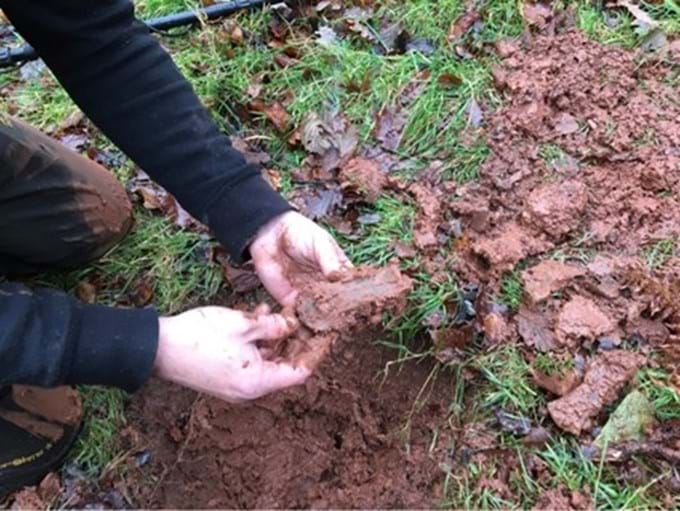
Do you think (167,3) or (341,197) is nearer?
(341,197)

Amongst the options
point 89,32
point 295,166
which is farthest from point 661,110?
point 89,32

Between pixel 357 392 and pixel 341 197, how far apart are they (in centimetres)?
67

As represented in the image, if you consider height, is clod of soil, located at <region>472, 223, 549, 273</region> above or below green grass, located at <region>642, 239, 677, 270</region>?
above

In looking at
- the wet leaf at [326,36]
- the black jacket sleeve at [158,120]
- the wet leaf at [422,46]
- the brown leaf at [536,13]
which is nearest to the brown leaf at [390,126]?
the wet leaf at [422,46]

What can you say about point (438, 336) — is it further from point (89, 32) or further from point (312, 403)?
point (89, 32)

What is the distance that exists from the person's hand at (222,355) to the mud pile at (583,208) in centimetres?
69

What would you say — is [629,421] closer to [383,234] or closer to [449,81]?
[383,234]

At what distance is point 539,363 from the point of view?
1936 millimetres

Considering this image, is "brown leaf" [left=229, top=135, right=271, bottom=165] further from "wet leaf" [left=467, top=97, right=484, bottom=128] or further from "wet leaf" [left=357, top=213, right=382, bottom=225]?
"wet leaf" [left=467, top=97, right=484, bottom=128]

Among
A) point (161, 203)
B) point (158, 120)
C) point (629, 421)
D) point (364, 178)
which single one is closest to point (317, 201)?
point (364, 178)

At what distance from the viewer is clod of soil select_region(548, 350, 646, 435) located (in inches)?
72.0

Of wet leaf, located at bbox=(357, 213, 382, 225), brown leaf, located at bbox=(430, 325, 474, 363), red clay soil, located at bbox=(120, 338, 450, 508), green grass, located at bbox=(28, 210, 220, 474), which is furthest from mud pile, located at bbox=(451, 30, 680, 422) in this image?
green grass, located at bbox=(28, 210, 220, 474)

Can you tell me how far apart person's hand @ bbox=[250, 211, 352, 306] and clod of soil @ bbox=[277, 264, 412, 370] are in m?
0.06

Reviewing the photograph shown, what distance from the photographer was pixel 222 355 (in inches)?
62.2
